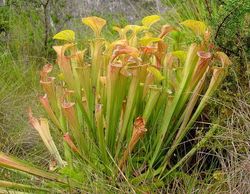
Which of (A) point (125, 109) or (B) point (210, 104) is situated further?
(B) point (210, 104)

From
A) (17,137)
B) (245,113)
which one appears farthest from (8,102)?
(245,113)

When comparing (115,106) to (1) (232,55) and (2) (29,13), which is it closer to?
(1) (232,55)

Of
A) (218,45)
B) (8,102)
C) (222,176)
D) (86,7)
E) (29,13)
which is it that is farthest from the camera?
(86,7)

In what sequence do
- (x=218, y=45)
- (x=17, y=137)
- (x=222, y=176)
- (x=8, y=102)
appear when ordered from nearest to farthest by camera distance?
(x=222, y=176)
(x=218, y=45)
(x=17, y=137)
(x=8, y=102)

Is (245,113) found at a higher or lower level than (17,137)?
higher

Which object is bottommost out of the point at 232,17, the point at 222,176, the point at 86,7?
the point at 86,7

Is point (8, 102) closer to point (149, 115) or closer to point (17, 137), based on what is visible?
point (17, 137)

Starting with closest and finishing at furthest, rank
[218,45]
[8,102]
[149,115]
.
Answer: [149,115], [218,45], [8,102]

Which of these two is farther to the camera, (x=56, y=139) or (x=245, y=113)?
(x=56, y=139)

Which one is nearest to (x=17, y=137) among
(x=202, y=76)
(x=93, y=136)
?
(x=93, y=136)
